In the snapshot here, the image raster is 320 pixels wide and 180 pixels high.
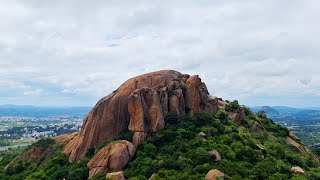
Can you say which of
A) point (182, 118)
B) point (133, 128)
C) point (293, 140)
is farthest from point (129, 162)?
point (293, 140)

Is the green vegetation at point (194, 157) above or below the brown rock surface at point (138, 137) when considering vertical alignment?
below

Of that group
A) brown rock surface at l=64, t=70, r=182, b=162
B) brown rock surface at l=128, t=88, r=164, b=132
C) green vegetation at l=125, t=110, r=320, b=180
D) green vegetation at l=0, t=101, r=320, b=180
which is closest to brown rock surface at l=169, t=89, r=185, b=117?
green vegetation at l=0, t=101, r=320, b=180

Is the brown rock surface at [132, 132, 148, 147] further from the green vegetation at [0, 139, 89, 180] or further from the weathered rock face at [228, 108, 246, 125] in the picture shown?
the weathered rock face at [228, 108, 246, 125]

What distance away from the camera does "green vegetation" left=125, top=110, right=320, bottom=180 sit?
36.0 metres

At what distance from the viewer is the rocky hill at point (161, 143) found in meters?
37.0

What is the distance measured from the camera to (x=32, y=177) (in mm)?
41219

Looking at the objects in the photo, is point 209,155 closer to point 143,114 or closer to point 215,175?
Result: point 215,175

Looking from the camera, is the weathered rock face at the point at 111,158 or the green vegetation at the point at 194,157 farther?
the weathered rock face at the point at 111,158

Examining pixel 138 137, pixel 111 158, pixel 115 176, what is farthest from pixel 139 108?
pixel 115 176

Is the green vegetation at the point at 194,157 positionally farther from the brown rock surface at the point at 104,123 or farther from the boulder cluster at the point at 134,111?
the brown rock surface at the point at 104,123

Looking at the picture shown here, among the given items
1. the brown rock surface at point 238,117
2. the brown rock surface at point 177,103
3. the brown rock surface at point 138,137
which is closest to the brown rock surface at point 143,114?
the brown rock surface at point 138,137

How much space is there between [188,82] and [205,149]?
11.8 m

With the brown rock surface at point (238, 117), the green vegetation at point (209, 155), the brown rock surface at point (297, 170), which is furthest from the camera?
the brown rock surface at point (238, 117)

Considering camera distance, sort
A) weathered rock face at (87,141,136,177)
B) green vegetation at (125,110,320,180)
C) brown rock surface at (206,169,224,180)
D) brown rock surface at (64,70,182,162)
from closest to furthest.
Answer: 1. brown rock surface at (206,169,224,180)
2. green vegetation at (125,110,320,180)
3. weathered rock face at (87,141,136,177)
4. brown rock surface at (64,70,182,162)
